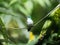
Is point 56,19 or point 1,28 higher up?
point 56,19

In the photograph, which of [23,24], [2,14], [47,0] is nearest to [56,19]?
[47,0]

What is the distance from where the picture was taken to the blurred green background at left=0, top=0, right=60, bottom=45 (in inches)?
54.3

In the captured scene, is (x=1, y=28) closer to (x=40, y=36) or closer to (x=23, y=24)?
(x=23, y=24)

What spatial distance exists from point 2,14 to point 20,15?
162mm

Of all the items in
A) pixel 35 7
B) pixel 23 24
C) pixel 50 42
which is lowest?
pixel 50 42

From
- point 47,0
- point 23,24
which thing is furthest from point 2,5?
point 47,0

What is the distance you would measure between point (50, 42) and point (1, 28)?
0.39 m

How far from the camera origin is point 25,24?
1.40 meters

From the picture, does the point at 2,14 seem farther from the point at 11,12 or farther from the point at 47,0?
the point at 47,0

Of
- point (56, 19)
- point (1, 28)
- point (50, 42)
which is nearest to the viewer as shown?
point (1, 28)

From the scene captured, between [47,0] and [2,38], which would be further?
[47,0]

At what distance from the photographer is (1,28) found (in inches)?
49.1

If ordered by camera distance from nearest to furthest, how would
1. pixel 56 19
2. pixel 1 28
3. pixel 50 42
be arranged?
pixel 1 28 → pixel 50 42 → pixel 56 19

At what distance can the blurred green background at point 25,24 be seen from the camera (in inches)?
54.3
